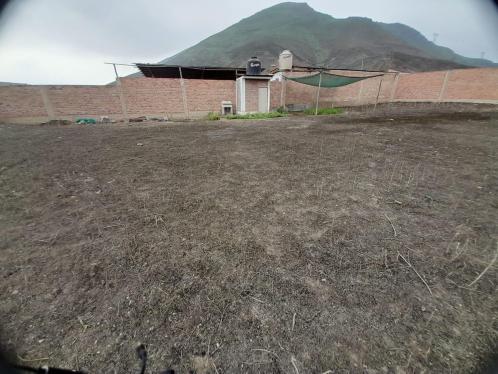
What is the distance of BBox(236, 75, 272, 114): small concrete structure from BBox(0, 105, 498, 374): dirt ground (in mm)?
11488

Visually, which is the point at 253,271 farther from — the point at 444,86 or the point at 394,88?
the point at 394,88

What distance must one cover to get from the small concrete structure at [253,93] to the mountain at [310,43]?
33173 mm

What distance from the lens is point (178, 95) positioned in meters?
12.5

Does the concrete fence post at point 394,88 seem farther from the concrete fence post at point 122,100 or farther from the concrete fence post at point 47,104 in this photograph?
the concrete fence post at point 47,104

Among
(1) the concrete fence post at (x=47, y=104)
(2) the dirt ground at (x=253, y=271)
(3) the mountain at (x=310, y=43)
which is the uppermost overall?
(3) the mountain at (x=310, y=43)

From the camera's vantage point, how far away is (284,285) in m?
1.31

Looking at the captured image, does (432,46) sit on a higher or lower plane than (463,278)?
higher

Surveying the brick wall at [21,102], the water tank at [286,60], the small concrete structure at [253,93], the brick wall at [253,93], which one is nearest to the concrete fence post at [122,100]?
the brick wall at [21,102]

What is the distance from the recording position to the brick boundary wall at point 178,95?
34.0 ft

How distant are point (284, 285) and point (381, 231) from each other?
112 cm

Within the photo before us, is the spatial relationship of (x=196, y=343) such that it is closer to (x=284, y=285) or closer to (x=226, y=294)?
(x=226, y=294)

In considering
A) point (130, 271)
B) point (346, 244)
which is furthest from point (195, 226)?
point (346, 244)

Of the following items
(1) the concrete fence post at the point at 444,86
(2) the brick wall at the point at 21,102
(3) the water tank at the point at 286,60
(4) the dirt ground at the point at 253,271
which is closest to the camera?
(4) the dirt ground at the point at 253,271

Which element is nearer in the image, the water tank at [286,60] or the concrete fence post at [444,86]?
the concrete fence post at [444,86]
